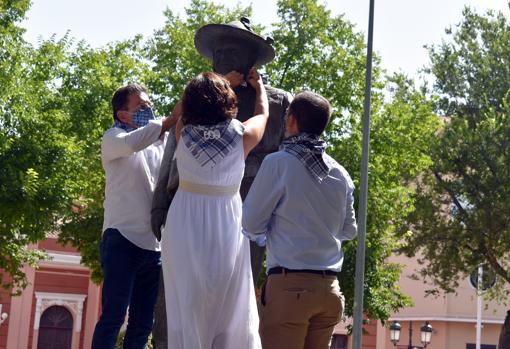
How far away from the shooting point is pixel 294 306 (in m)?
5.69

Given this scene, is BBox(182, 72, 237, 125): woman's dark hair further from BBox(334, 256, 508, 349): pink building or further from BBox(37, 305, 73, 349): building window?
BBox(334, 256, 508, 349): pink building

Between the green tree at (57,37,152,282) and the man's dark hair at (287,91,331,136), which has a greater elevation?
the green tree at (57,37,152,282)

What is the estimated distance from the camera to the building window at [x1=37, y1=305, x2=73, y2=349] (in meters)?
45.4

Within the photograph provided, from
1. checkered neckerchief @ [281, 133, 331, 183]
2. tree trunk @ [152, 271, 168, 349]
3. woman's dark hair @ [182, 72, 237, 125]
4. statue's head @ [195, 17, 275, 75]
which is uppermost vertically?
statue's head @ [195, 17, 275, 75]

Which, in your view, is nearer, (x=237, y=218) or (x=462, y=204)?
(x=237, y=218)

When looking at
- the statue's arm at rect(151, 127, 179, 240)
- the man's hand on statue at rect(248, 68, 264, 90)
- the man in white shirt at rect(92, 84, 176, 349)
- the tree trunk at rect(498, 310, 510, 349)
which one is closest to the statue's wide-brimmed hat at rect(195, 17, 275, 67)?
the man's hand on statue at rect(248, 68, 264, 90)

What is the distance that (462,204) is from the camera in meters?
35.8

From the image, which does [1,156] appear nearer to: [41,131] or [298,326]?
[41,131]

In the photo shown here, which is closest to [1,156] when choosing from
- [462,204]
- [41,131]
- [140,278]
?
[41,131]

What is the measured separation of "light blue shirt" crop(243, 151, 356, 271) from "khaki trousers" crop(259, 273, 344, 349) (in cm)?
8

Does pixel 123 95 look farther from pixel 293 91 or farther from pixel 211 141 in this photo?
pixel 293 91

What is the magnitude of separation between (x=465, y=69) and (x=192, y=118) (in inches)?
1259

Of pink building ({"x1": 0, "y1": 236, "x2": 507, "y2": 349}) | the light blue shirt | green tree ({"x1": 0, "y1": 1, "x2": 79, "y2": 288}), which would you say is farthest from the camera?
pink building ({"x1": 0, "y1": 236, "x2": 507, "y2": 349})

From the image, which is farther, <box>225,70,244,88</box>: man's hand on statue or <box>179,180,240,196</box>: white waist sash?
<box>225,70,244,88</box>: man's hand on statue
